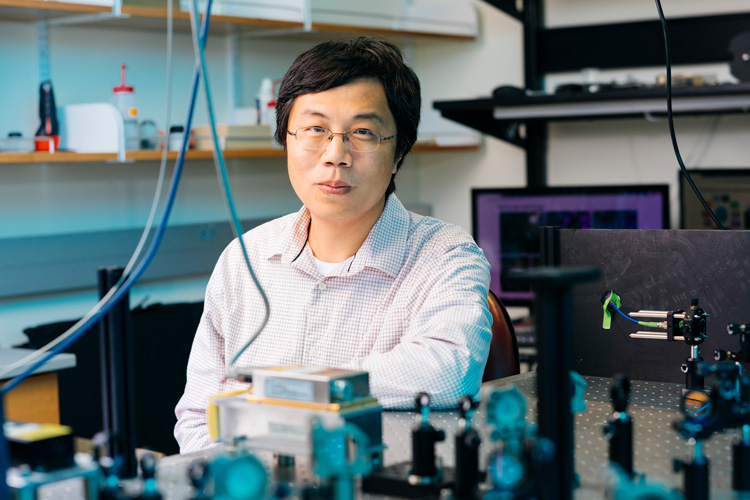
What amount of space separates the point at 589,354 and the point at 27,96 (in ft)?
5.87

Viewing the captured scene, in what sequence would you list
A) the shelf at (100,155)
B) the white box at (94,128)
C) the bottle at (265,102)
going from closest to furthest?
1. the shelf at (100,155)
2. the white box at (94,128)
3. the bottle at (265,102)

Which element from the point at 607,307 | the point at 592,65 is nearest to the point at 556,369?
the point at 607,307

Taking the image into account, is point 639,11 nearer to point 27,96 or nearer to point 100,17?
point 100,17

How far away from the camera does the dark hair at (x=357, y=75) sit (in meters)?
1.57

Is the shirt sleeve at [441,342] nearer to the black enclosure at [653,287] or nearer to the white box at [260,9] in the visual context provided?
the black enclosure at [653,287]

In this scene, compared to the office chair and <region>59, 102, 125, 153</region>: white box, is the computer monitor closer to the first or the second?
the office chair

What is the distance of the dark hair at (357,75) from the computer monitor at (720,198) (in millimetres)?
1392

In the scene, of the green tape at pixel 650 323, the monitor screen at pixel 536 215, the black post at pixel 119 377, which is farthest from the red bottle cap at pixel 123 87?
the black post at pixel 119 377

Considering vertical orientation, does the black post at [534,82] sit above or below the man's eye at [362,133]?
above

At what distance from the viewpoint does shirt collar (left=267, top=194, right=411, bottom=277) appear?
5.16ft

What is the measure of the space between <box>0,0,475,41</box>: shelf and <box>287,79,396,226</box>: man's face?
1.01 metres

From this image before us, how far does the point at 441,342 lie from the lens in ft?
4.47

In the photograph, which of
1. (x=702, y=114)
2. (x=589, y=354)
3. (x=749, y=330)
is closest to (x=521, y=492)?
(x=749, y=330)

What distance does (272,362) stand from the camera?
151cm
